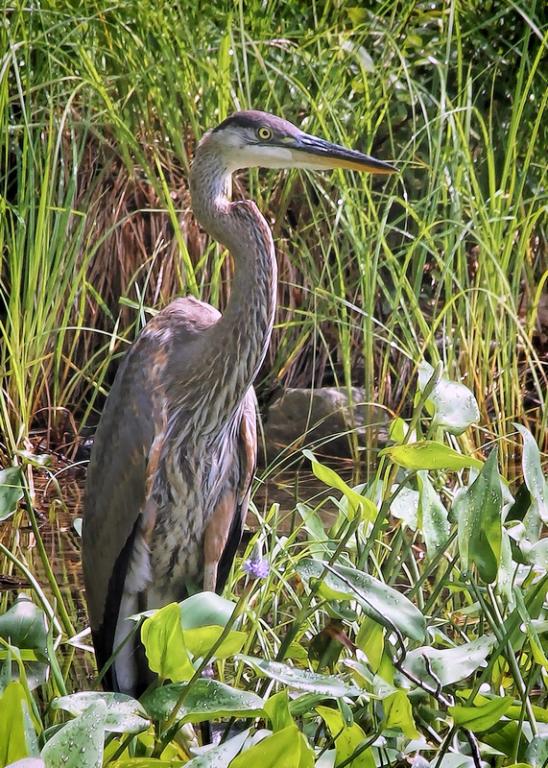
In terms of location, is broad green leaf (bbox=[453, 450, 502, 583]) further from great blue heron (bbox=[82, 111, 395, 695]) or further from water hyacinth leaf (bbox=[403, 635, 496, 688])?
great blue heron (bbox=[82, 111, 395, 695])

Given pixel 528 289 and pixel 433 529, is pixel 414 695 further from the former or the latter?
pixel 528 289

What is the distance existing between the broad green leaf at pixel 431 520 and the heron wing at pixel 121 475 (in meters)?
0.80

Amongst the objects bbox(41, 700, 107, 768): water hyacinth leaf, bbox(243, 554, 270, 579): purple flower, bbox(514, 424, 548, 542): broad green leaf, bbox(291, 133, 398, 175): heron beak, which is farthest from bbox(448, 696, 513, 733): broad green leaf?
bbox(291, 133, 398, 175): heron beak

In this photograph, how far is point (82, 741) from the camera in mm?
1615

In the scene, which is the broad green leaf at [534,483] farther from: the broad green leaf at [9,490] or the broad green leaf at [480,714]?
the broad green leaf at [9,490]

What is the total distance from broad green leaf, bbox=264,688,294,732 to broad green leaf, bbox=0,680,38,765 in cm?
37

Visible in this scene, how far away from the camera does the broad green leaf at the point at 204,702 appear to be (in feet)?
5.92

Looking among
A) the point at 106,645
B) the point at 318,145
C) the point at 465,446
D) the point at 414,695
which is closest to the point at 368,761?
the point at 414,695

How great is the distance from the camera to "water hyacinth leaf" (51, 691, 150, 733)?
1792 millimetres

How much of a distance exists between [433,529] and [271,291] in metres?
0.87

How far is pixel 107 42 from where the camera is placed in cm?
495

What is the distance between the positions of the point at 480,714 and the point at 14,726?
2.29ft

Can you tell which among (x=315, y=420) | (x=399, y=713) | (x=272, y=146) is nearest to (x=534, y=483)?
(x=399, y=713)

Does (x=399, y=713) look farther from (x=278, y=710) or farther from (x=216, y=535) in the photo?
(x=216, y=535)
